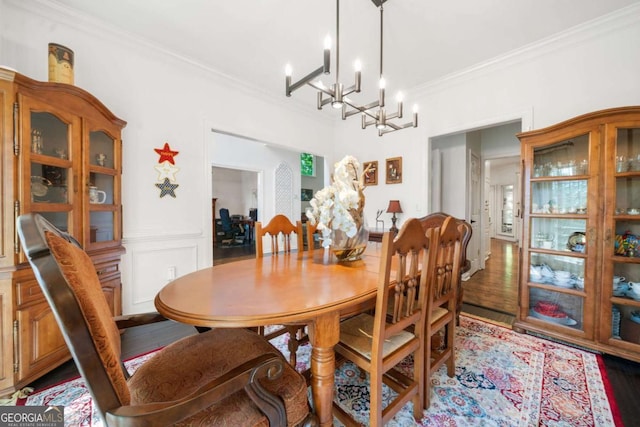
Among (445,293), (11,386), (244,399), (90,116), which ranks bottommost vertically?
(11,386)

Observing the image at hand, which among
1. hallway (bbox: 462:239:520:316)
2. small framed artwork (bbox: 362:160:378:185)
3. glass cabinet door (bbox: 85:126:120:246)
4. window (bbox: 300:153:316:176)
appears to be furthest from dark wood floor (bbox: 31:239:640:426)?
window (bbox: 300:153:316:176)

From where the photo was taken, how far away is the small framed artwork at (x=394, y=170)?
12.0 feet

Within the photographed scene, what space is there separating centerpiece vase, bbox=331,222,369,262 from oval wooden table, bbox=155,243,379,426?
191mm

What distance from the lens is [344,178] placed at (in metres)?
1.53

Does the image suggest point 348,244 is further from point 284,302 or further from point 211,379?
point 211,379

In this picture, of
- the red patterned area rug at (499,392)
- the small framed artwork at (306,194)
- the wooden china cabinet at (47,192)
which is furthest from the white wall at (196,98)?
the small framed artwork at (306,194)

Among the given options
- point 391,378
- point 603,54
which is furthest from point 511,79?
point 391,378

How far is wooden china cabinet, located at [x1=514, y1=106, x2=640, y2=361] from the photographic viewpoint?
188 centimetres

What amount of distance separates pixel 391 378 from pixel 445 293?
599 mm

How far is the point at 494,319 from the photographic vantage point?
8.26 ft

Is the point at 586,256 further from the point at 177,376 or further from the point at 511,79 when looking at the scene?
the point at 177,376

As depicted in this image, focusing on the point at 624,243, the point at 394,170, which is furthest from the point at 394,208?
the point at 624,243

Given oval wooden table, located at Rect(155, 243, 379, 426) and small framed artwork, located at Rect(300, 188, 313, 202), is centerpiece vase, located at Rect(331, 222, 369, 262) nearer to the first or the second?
oval wooden table, located at Rect(155, 243, 379, 426)

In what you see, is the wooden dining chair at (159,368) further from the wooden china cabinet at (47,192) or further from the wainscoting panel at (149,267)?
the wainscoting panel at (149,267)
